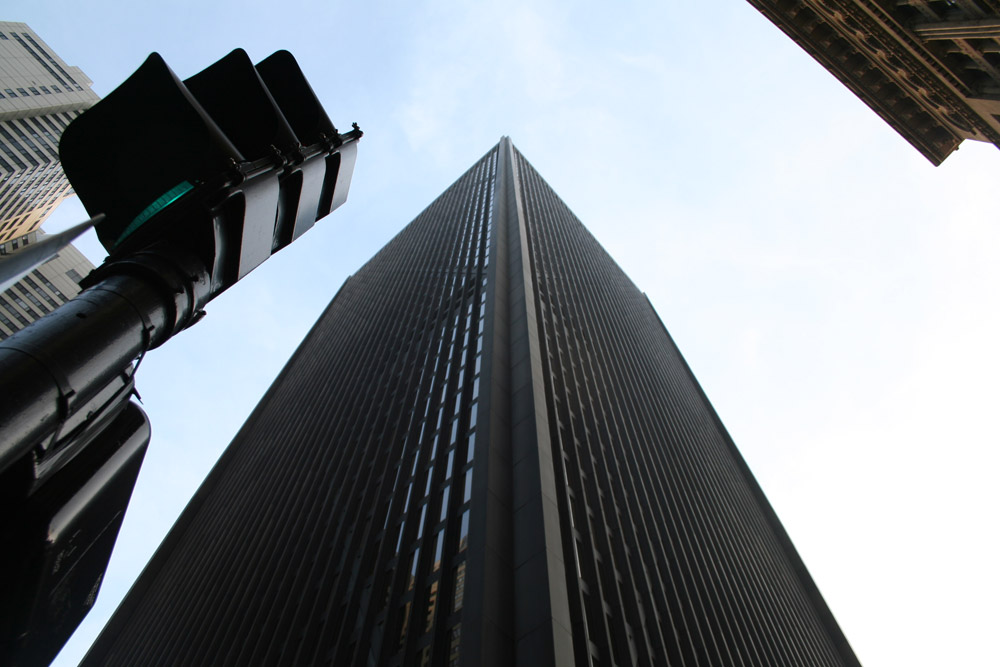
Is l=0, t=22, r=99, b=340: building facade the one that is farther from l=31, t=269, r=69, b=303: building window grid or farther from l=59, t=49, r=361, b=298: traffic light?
l=59, t=49, r=361, b=298: traffic light

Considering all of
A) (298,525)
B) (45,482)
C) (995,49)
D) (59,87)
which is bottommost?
(45,482)

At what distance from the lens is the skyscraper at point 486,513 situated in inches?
958

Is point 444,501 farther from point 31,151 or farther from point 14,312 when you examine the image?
point 31,151

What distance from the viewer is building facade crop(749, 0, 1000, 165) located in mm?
23047

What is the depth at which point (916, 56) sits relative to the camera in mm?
26297

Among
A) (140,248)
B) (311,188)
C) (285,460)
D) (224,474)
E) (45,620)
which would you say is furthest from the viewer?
(224,474)

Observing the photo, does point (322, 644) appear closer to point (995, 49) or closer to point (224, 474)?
point (995, 49)

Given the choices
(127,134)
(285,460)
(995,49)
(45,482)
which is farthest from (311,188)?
(285,460)

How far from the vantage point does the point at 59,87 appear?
9956 cm

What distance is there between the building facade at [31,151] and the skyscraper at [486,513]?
48.0 meters

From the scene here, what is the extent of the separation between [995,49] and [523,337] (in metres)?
30.4

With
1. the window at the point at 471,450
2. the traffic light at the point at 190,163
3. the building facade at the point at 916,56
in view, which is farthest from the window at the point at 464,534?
the building facade at the point at 916,56

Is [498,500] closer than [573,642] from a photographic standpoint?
No

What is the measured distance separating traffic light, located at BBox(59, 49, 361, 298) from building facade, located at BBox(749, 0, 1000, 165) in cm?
2638
